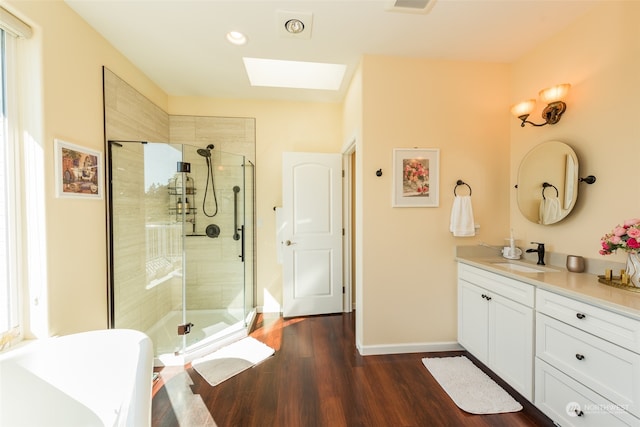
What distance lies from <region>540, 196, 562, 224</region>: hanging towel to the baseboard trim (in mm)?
1349

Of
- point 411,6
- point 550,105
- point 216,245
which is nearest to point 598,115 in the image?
point 550,105

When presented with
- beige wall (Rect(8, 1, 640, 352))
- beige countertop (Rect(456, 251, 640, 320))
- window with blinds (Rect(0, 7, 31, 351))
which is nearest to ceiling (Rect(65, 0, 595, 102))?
beige wall (Rect(8, 1, 640, 352))

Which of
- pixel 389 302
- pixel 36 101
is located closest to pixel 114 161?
pixel 36 101

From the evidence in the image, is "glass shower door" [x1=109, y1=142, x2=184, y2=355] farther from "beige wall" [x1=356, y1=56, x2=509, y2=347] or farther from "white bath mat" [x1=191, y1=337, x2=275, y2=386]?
"beige wall" [x1=356, y1=56, x2=509, y2=347]

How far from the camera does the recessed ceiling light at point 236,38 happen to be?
194 cm

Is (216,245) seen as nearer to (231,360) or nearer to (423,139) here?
(231,360)

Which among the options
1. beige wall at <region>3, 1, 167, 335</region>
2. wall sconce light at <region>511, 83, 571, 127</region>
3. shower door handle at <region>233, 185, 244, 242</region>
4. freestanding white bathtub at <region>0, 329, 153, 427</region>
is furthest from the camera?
shower door handle at <region>233, 185, 244, 242</region>

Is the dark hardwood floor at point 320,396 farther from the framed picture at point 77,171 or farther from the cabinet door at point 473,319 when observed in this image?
the framed picture at point 77,171

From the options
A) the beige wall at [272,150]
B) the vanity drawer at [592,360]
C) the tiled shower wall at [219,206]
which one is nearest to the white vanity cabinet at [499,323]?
the vanity drawer at [592,360]

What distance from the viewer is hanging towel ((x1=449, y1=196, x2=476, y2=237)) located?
2186 mm

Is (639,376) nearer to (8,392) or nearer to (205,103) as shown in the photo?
(8,392)

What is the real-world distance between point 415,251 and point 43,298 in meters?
2.72

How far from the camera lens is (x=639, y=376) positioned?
1060 millimetres

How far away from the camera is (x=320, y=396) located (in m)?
1.73
